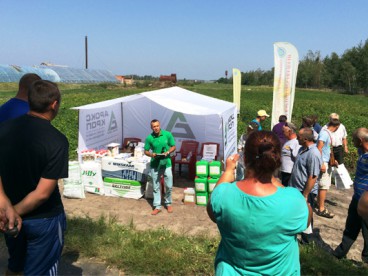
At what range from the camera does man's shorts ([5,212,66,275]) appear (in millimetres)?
2199

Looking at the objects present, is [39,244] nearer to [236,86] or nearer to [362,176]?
[362,176]

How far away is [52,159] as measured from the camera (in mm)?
2109

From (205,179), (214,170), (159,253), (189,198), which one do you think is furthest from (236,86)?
(159,253)

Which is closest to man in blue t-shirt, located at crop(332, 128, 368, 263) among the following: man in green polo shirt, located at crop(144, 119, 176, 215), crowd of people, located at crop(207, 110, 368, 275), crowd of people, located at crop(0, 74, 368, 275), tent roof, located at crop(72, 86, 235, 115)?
crowd of people, located at crop(0, 74, 368, 275)

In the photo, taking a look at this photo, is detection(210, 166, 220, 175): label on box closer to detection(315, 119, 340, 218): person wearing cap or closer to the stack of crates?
the stack of crates

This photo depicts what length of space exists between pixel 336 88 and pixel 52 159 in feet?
224

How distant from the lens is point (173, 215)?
593 centimetres

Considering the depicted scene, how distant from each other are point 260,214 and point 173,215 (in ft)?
14.5

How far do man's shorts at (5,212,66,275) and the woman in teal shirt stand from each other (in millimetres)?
1188

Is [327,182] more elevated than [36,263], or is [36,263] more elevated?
[36,263]

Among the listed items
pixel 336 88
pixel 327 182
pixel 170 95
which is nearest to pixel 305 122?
pixel 327 182

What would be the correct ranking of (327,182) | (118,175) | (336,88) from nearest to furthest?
1. (327,182)
2. (118,175)
3. (336,88)

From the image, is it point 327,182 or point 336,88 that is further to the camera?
point 336,88

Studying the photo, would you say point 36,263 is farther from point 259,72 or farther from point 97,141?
point 259,72
